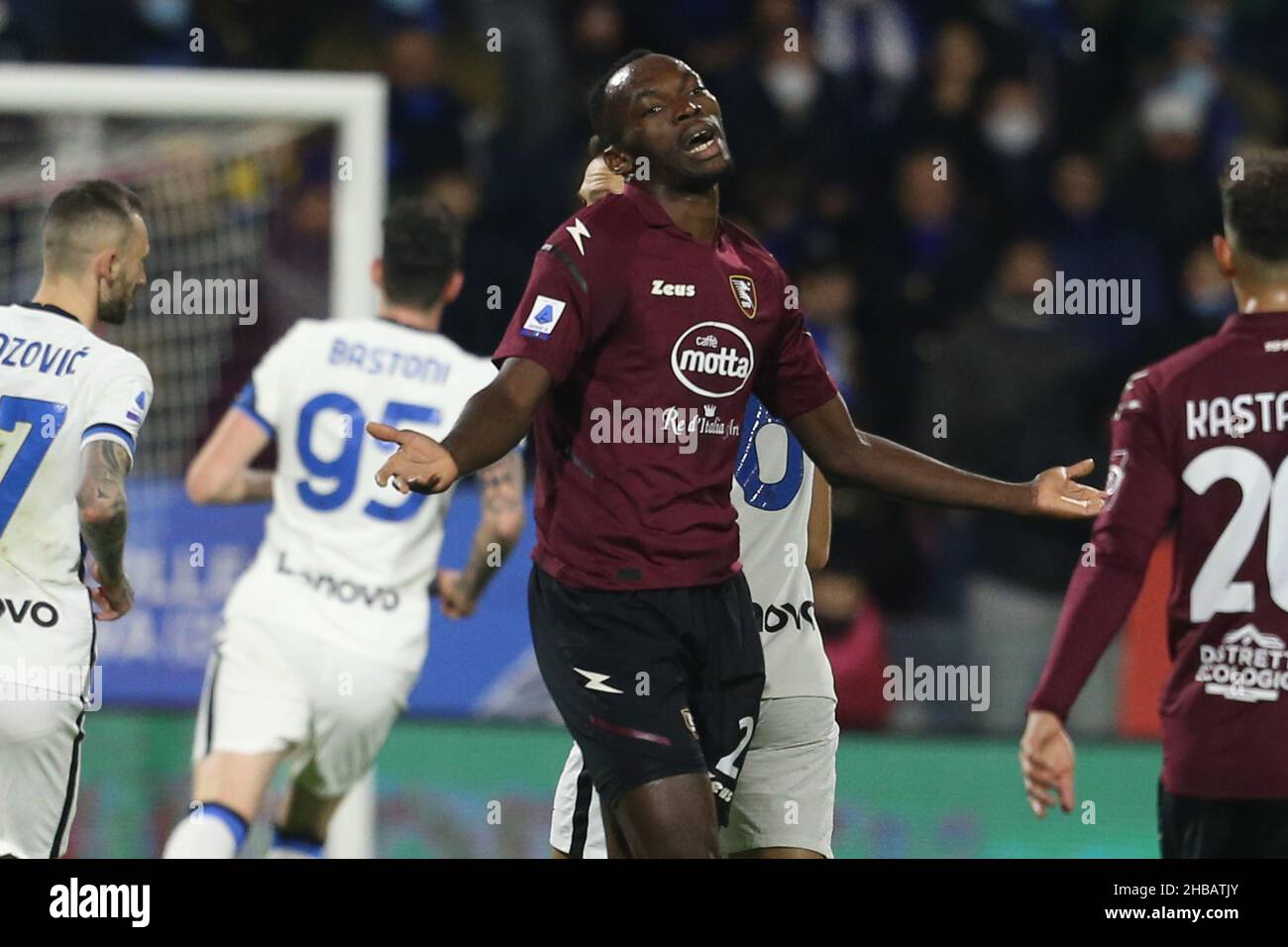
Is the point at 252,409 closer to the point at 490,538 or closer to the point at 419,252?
the point at 419,252

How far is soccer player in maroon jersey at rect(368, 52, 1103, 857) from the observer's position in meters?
3.86

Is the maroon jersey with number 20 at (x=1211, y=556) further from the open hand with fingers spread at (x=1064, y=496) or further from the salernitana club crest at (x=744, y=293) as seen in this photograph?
the salernitana club crest at (x=744, y=293)

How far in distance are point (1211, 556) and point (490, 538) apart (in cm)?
240

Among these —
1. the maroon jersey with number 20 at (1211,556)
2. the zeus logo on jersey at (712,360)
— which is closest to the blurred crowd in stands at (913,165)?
the maroon jersey with number 20 at (1211,556)

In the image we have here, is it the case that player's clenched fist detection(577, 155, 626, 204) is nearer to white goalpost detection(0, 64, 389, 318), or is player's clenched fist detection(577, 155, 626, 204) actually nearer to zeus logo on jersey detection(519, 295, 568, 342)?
zeus logo on jersey detection(519, 295, 568, 342)

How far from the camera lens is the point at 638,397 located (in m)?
3.95

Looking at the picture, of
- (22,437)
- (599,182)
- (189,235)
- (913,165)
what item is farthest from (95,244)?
(913,165)

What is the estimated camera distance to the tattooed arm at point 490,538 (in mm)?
5922

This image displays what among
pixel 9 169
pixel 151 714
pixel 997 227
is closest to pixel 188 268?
pixel 9 169

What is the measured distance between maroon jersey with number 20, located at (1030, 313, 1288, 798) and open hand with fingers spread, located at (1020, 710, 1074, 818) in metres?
0.05

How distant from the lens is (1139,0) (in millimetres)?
11195

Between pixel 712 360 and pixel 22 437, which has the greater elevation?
pixel 712 360

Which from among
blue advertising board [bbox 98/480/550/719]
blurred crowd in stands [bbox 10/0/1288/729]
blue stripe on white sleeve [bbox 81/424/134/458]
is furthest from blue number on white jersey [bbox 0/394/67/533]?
A: blurred crowd in stands [bbox 10/0/1288/729]

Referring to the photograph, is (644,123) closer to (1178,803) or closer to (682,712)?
(682,712)
